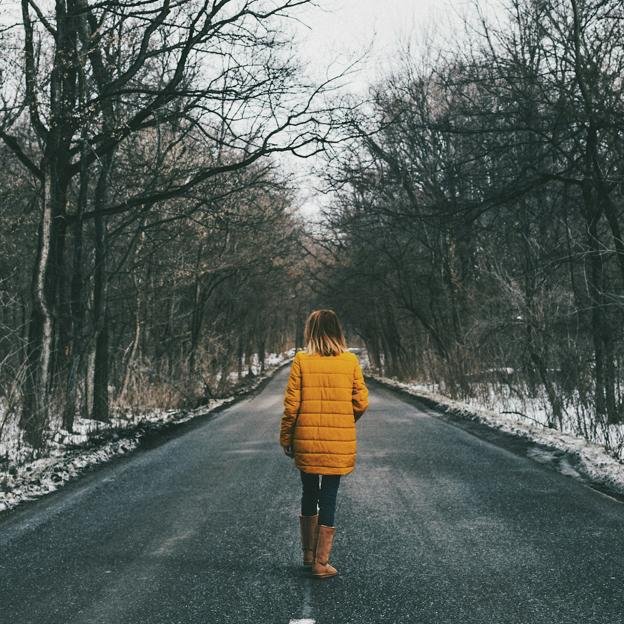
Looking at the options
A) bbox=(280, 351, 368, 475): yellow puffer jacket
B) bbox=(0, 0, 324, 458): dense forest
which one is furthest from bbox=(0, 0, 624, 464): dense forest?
bbox=(280, 351, 368, 475): yellow puffer jacket

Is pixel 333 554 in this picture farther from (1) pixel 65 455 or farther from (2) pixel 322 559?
(1) pixel 65 455

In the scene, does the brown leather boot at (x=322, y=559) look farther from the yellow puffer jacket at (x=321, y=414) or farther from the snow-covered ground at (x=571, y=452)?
the snow-covered ground at (x=571, y=452)

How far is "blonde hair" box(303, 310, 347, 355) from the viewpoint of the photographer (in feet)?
16.9

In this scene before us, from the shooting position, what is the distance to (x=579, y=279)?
20.6 m

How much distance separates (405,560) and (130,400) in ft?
43.6

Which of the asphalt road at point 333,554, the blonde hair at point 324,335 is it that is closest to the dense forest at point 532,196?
the asphalt road at point 333,554

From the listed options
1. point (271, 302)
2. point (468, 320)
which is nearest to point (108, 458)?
point (468, 320)

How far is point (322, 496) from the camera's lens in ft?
16.6

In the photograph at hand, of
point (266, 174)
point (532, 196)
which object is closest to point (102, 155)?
point (266, 174)

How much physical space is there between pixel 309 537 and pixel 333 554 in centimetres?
56

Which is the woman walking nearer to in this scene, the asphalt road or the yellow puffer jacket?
the yellow puffer jacket

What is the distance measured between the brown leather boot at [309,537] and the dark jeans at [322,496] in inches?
1.7

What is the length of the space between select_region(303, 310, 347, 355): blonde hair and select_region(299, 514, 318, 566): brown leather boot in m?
1.13

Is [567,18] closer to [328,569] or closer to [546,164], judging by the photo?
[546,164]
